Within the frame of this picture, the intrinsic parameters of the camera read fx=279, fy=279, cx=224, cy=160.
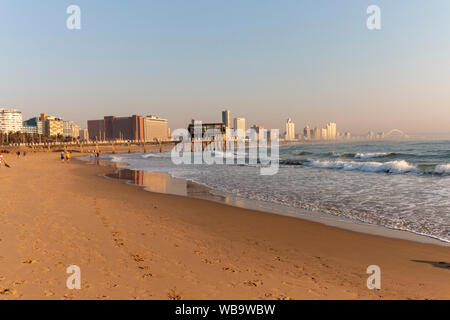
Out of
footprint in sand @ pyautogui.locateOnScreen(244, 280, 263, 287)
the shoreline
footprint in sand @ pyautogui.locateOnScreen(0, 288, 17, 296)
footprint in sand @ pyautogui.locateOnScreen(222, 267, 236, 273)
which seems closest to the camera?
footprint in sand @ pyautogui.locateOnScreen(0, 288, 17, 296)

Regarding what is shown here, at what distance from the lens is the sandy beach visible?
501 cm

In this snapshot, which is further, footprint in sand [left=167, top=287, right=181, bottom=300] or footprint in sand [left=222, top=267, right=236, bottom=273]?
footprint in sand [left=222, top=267, right=236, bottom=273]

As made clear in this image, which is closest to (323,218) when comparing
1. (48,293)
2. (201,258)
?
(201,258)

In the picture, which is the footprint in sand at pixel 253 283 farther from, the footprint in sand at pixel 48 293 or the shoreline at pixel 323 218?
the shoreline at pixel 323 218

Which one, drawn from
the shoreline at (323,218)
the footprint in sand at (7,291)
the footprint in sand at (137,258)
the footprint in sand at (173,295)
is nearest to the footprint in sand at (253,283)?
the footprint in sand at (173,295)

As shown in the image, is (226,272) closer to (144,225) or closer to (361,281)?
(361,281)

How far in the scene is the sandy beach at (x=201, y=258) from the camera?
5.01 meters

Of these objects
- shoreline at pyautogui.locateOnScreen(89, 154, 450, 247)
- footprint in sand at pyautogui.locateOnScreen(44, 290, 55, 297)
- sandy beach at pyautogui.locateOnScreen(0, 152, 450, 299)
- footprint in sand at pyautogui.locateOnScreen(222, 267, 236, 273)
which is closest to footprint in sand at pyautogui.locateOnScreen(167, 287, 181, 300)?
sandy beach at pyautogui.locateOnScreen(0, 152, 450, 299)

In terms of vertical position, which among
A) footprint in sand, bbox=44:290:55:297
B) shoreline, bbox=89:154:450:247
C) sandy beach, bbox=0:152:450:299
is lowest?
shoreline, bbox=89:154:450:247

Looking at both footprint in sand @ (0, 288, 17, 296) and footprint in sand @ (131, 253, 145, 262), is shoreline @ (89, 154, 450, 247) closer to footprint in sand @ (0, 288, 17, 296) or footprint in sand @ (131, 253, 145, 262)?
footprint in sand @ (131, 253, 145, 262)

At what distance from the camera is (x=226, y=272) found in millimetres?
5883

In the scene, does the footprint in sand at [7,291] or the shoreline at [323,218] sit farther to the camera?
the shoreline at [323,218]

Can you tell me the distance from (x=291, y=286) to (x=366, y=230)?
565 cm
